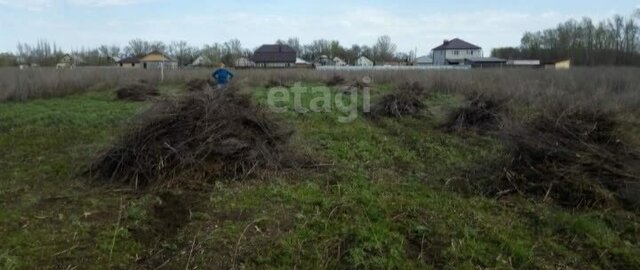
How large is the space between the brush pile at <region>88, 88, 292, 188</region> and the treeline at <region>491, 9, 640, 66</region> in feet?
165

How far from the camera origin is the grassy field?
3.44 metres

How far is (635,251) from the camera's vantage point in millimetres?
3668

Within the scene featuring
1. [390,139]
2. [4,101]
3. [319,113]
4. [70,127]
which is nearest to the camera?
[390,139]

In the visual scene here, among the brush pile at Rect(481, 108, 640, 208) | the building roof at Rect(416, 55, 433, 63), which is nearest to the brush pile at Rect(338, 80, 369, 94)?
the brush pile at Rect(481, 108, 640, 208)

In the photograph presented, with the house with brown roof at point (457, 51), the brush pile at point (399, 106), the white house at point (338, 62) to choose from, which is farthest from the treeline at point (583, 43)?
the brush pile at point (399, 106)

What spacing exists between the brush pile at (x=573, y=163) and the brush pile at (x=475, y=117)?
11.0 feet

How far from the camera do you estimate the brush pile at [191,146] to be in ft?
17.8

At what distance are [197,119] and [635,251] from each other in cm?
466

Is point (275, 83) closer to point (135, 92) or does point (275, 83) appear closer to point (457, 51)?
point (135, 92)

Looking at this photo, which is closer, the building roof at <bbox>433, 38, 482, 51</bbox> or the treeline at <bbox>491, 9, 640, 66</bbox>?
the treeline at <bbox>491, 9, 640, 66</bbox>

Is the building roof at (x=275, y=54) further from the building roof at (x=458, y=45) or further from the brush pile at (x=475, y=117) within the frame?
the brush pile at (x=475, y=117)

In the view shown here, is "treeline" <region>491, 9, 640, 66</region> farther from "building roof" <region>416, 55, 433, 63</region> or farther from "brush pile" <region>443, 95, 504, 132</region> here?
"brush pile" <region>443, 95, 504, 132</region>

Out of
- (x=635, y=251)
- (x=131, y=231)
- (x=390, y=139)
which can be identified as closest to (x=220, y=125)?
(x=131, y=231)

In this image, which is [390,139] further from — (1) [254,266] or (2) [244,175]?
(1) [254,266]
